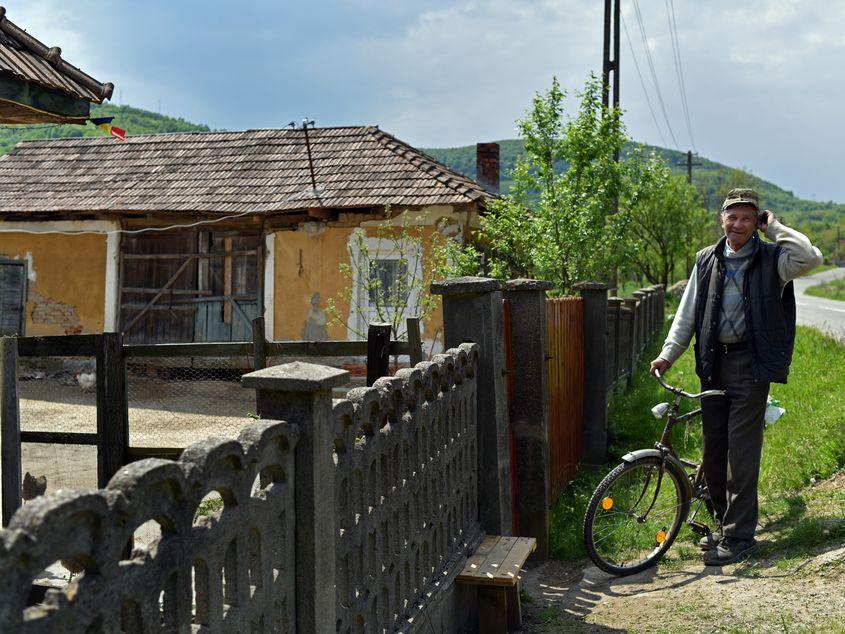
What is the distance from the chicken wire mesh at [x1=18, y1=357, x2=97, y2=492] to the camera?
302 inches

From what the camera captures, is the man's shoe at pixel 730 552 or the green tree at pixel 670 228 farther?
the green tree at pixel 670 228

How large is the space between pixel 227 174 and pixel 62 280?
376cm

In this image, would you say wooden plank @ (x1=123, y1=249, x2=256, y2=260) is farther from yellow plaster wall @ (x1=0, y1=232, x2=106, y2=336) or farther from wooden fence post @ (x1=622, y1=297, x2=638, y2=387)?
wooden fence post @ (x1=622, y1=297, x2=638, y2=387)

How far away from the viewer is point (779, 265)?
520 cm

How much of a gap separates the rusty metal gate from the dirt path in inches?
41.7

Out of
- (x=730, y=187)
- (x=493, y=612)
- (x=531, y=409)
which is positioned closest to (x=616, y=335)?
(x=531, y=409)

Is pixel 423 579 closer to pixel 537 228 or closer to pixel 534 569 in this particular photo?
pixel 534 569

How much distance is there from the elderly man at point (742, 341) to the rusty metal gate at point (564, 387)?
1.05 metres

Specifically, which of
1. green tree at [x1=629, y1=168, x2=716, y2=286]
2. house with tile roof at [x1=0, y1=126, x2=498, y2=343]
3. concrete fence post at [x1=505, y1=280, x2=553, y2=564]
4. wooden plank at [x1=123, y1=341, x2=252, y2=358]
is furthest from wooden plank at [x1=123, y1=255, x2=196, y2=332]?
green tree at [x1=629, y1=168, x2=716, y2=286]

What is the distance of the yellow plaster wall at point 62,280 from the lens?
53.9 ft

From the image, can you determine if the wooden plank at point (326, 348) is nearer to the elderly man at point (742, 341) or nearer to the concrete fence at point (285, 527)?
the concrete fence at point (285, 527)

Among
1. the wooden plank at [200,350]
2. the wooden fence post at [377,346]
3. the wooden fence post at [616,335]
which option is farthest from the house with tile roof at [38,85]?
the wooden fence post at [616,335]

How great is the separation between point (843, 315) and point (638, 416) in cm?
2054

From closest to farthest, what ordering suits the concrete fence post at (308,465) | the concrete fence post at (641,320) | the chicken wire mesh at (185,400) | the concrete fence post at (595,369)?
the concrete fence post at (308,465) < the concrete fence post at (595,369) < the chicken wire mesh at (185,400) < the concrete fence post at (641,320)
